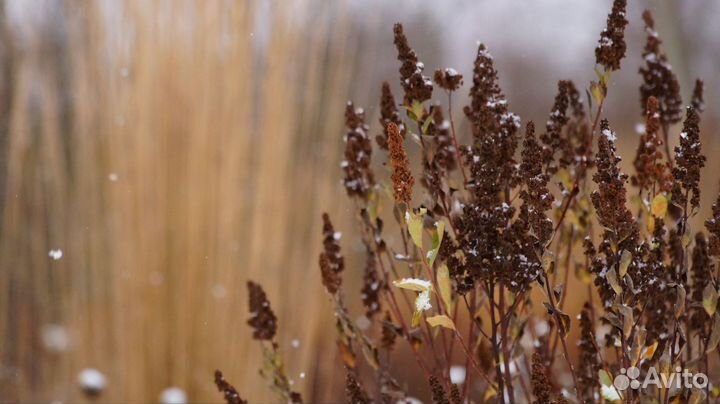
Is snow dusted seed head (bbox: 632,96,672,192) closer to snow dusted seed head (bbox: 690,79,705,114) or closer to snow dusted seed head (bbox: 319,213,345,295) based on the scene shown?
snow dusted seed head (bbox: 690,79,705,114)

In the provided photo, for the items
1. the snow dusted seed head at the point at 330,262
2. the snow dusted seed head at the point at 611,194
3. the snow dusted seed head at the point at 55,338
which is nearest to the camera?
the snow dusted seed head at the point at 611,194

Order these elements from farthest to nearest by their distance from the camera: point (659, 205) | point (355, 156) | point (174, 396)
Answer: point (174, 396) < point (355, 156) < point (659, 205)

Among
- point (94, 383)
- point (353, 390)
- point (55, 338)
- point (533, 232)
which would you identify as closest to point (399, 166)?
point (533, 232)

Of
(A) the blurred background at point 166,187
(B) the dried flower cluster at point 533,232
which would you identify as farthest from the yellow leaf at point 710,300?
(A) the blurred background at point 166,187

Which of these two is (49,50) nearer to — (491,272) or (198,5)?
(198,5)

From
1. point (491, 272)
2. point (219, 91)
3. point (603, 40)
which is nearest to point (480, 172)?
point (491, 272)

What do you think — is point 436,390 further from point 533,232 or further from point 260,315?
point 260,315

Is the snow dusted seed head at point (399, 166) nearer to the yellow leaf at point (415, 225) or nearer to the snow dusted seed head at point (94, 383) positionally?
the yellow leaf at point (415, 225)
